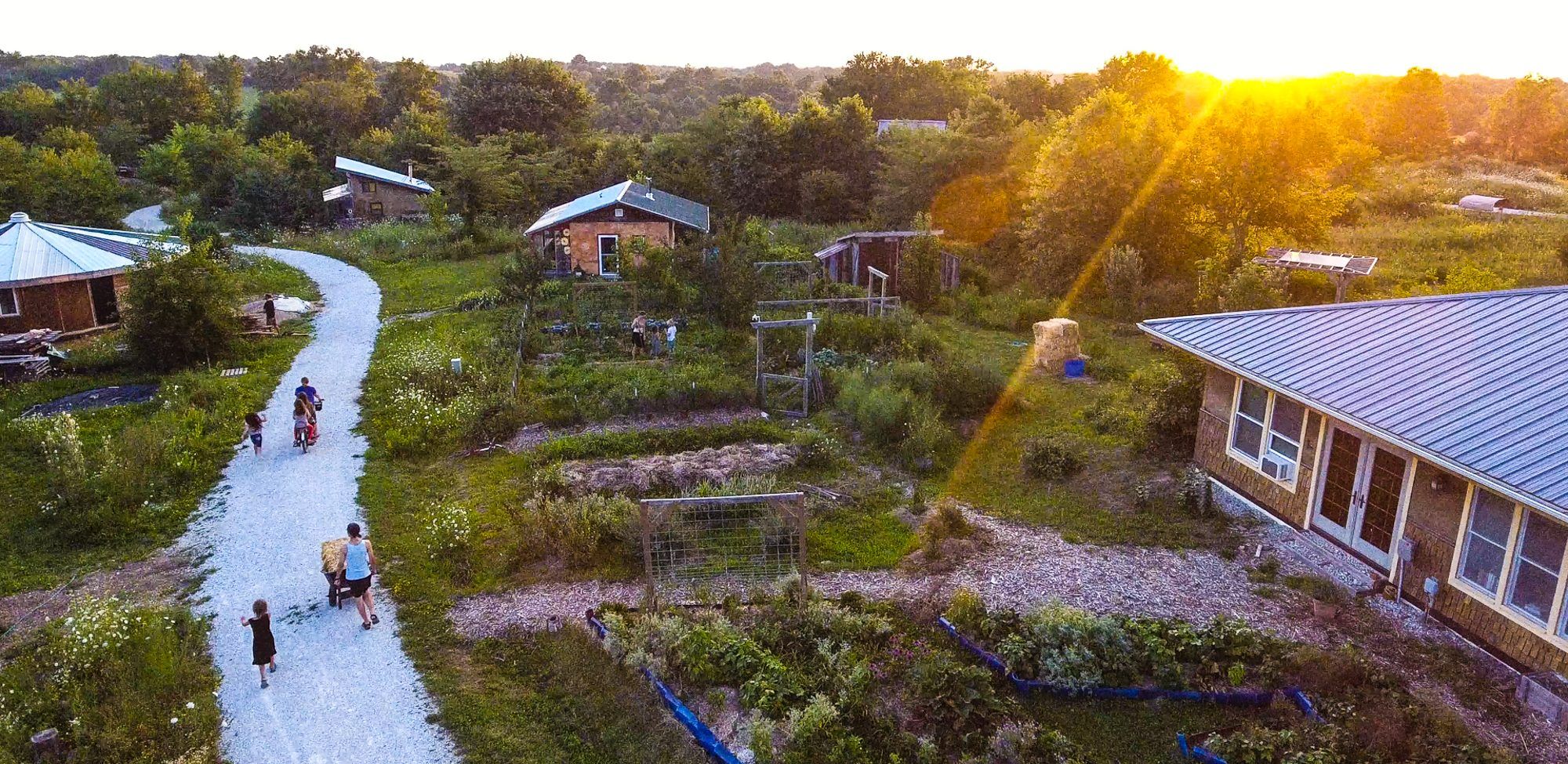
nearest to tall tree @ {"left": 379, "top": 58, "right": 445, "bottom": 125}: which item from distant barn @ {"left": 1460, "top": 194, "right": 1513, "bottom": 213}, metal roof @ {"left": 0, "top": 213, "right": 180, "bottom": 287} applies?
metal roof @ {"left": 0, "top": 213, "right": 180, "bottom": 287}

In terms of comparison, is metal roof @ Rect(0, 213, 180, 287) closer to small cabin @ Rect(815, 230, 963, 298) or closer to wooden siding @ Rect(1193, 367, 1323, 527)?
small cabin @ Rect(815, 230, 963, 298)

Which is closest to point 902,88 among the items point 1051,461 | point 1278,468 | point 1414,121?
point 1414,121

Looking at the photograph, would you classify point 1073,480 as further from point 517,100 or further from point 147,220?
point 147,220

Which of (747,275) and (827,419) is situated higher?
(747,275)

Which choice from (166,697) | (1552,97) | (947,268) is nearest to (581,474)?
(166,697)

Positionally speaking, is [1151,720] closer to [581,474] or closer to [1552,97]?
[581,474]
